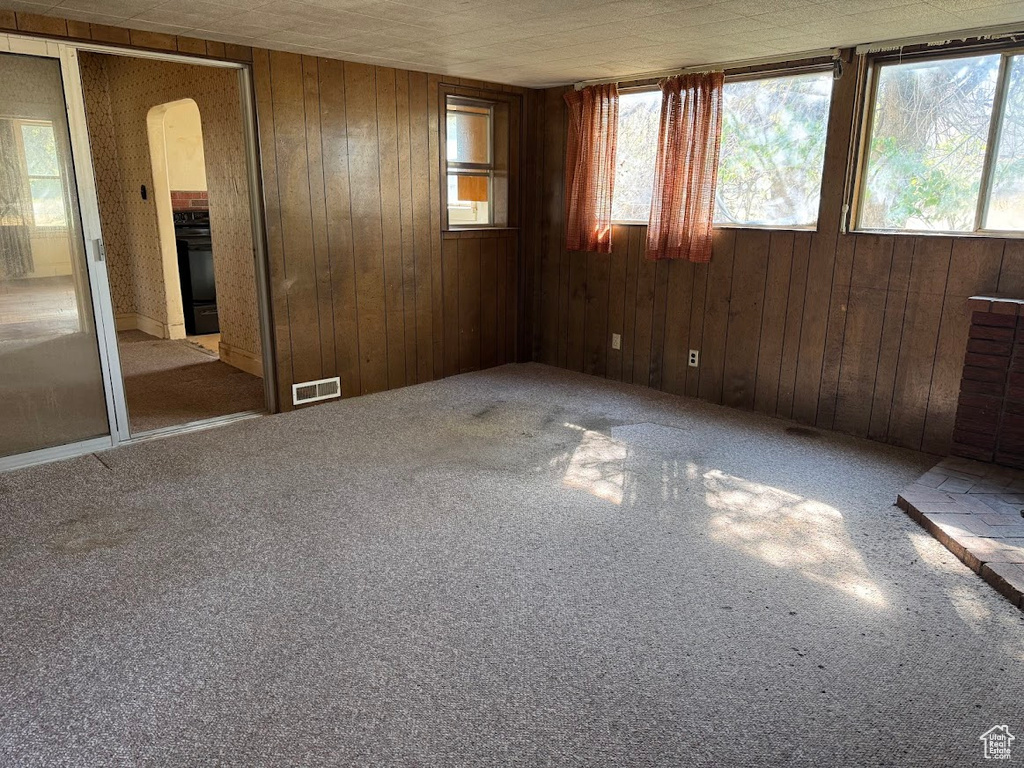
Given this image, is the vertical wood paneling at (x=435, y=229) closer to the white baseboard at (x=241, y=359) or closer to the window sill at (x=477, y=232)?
the window sill at (x=477, y=232)

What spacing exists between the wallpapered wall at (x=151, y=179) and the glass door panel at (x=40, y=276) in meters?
1.27

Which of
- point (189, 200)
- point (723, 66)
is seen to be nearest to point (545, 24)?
point (723, 66)

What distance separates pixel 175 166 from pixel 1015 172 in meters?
6.79

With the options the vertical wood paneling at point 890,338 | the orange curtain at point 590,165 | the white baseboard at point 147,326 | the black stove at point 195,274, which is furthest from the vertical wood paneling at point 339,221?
the vertical wood paneling at point 890,338

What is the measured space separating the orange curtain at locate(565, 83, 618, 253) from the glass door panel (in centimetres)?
314

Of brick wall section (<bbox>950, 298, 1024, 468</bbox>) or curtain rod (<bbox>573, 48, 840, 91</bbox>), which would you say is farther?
curtain rod (<bbox>573, 48, 840, 91</bbox>)

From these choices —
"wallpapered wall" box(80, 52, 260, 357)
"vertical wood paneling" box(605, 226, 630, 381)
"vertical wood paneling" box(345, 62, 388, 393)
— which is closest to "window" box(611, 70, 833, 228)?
"vertical wood paneling" box(605, 226, 630, 381)

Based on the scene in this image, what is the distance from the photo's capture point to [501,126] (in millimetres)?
5312

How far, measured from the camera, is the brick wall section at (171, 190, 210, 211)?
268 inches

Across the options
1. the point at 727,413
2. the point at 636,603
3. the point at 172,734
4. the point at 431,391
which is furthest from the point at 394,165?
the point at 172,734

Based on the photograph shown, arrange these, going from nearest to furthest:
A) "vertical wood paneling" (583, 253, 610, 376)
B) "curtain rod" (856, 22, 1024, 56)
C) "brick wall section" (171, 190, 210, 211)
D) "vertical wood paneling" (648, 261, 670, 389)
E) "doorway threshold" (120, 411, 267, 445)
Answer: "curtain rod" (856, 22, 1024, 56), "doorway threshold" (120, 411, 267, 445), "vertical wood paneling" (648, 261, 670, 389), "vertical wood paneling" (583, 253, 610, 376), "brick wall section" (171, 190, 210, 211)

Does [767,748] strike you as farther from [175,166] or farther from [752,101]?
[175,166]

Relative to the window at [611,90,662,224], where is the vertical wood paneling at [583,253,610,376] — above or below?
below

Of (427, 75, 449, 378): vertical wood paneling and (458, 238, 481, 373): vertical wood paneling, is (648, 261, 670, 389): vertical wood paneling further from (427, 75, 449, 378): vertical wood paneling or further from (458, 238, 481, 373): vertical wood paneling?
(427, 75, 449, 378): vertical wood paneling
